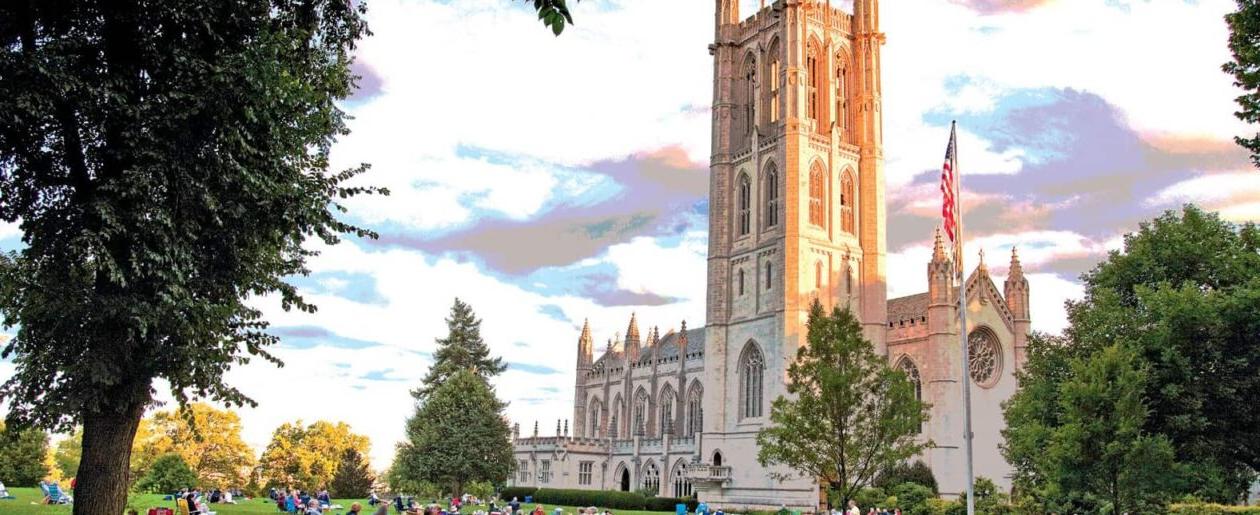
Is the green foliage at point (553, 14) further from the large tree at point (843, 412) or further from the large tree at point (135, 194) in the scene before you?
the large tree at point (843, 412)

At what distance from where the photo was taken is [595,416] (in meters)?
89.9

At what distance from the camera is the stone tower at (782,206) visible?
198 feet

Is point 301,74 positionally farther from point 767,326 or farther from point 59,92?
point 767,326

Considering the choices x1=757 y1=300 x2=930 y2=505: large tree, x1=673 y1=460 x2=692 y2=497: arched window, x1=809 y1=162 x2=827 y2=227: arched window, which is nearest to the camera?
x1=757 y1=300 x2=930 y2=505: large tree

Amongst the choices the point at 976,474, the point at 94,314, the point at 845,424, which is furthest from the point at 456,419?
the point at 94,314

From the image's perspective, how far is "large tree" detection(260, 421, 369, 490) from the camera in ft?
236

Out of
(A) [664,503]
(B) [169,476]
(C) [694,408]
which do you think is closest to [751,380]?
(A) [664,503]

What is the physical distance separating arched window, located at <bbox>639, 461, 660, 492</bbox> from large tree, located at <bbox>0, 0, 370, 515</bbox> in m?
54.8

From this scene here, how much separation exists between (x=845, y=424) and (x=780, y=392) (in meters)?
23.1

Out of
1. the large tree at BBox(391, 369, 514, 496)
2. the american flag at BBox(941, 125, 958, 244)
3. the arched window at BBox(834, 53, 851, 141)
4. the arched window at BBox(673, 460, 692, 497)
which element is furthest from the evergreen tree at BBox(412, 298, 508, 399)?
the american flag at BBox(941, 125, 958, 244)

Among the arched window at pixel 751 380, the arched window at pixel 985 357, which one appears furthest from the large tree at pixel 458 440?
the arched window at pixel 985 357

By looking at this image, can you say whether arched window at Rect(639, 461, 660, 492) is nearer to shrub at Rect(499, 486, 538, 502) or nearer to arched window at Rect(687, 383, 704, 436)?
arched window at Rect(687, 383, 704, 436)

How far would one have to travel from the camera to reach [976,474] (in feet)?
193

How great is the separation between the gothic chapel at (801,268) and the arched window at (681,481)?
9 cm
